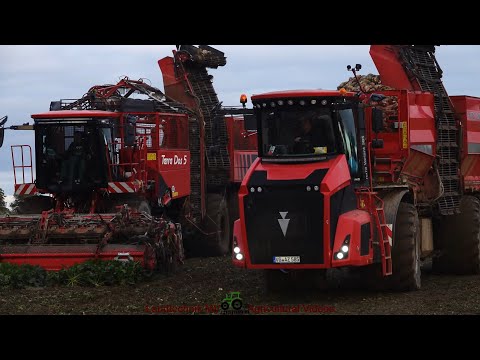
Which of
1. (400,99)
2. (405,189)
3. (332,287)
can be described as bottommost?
(332,287)

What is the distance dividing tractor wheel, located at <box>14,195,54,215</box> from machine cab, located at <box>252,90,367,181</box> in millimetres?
6404

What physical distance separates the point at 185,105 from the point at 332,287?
25.1 ft

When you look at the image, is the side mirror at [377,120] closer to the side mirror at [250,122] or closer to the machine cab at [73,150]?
the side mirror at [250,122]

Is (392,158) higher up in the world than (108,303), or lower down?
higher up

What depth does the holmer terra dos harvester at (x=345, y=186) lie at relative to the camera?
38.4 ft

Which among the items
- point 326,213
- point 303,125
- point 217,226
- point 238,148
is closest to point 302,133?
point 303,125

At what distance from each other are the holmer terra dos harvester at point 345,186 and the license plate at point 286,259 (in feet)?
0.04

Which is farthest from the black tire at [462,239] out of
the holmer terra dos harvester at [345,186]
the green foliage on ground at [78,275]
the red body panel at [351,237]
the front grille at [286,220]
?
the green foliage on ground at [78,275]

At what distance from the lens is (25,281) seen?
13688 millimetres

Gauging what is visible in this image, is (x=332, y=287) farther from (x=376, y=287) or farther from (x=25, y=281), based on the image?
(x=25, y=281)

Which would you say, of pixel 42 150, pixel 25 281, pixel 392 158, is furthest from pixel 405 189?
pixel 42 150

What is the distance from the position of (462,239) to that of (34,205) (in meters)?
7.76

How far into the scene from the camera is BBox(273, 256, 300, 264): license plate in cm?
1173

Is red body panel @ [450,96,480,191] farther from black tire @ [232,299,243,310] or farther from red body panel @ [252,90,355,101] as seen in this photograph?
black tire @ [232,299,243,310]
